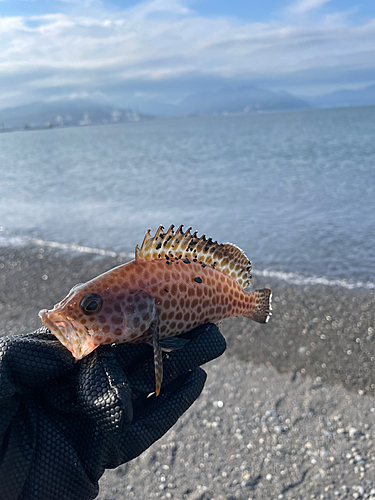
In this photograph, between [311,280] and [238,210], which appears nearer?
[311,280]

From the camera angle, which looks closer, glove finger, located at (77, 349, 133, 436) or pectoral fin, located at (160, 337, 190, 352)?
glove finger, located at (77, 349, 133, 436)

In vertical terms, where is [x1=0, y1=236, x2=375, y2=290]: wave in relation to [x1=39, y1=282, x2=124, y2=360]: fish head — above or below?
below

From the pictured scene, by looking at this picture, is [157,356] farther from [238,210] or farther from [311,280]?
[238,210]

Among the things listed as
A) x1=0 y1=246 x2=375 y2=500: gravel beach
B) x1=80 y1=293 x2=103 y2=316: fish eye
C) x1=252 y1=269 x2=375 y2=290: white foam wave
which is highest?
x1=80 y1=293 x2=103 y2=316: fish eye

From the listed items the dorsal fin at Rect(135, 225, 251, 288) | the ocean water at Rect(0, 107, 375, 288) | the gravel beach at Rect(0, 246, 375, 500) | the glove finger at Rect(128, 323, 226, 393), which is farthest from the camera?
the ocean water at Rect(0, 107, 375, 288)

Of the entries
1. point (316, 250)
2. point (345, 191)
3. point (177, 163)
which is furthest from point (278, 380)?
point (177, 163)

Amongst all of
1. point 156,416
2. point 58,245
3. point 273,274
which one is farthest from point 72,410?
point 58,245

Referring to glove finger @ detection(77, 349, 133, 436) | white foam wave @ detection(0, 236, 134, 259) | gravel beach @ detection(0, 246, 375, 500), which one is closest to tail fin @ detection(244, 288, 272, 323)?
glove finger @ detection(77, 349, 133, 436)

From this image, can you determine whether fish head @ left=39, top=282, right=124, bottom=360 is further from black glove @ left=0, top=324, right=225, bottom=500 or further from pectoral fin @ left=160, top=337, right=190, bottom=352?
pectoral fin @ left=160, top=337, right=190, bottom=352
